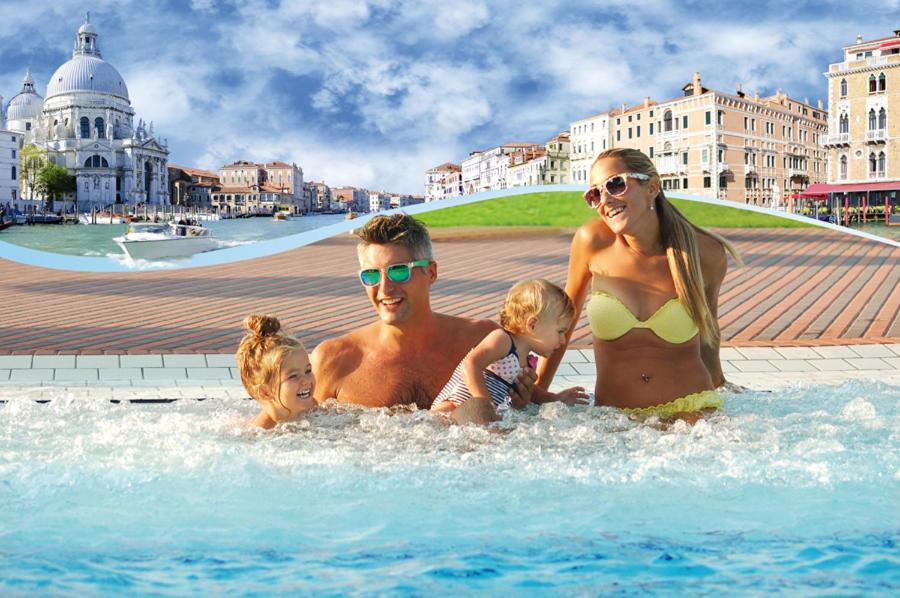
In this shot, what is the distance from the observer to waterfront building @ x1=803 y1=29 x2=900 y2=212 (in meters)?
56.0

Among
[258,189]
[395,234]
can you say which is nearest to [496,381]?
[395,234]

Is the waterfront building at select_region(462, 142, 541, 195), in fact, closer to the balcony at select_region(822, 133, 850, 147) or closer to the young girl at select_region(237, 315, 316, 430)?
the balcony at select_region(822, 133, 850, 147)

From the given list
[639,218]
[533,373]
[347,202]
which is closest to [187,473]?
[533,373]

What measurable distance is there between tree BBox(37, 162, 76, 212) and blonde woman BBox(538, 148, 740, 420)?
369ft

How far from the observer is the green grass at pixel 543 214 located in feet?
49.4

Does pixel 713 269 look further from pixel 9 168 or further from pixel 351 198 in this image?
pixel 351 198

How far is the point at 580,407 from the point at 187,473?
1.81 metres

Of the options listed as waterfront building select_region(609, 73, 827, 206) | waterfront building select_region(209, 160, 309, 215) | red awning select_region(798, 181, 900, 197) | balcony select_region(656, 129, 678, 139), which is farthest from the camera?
waterfront building select_region(209, 160, 309, 215)

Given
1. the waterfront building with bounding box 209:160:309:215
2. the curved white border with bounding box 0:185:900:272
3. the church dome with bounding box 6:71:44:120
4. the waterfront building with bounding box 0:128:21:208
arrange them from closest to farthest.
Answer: the curved white border with bounding box 0:185:900:272
the waterfront building with bounding box 0:128:21:208
the waterfront building with bounding box 209:160:309:215
the church dome with bounding box 6:71:44:120

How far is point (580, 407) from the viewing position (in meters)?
4.47

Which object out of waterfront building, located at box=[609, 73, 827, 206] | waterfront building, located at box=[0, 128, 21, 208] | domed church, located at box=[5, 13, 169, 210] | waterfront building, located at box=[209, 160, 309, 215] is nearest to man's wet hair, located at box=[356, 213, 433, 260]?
waterfront building, located at box=[609, 73, 827, 206]

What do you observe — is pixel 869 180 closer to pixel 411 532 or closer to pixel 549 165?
pixel 549 165

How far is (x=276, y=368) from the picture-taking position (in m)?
4.00

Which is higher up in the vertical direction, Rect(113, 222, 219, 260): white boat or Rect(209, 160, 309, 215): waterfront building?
Rect(209, 160, 309, 215): waterfront building
